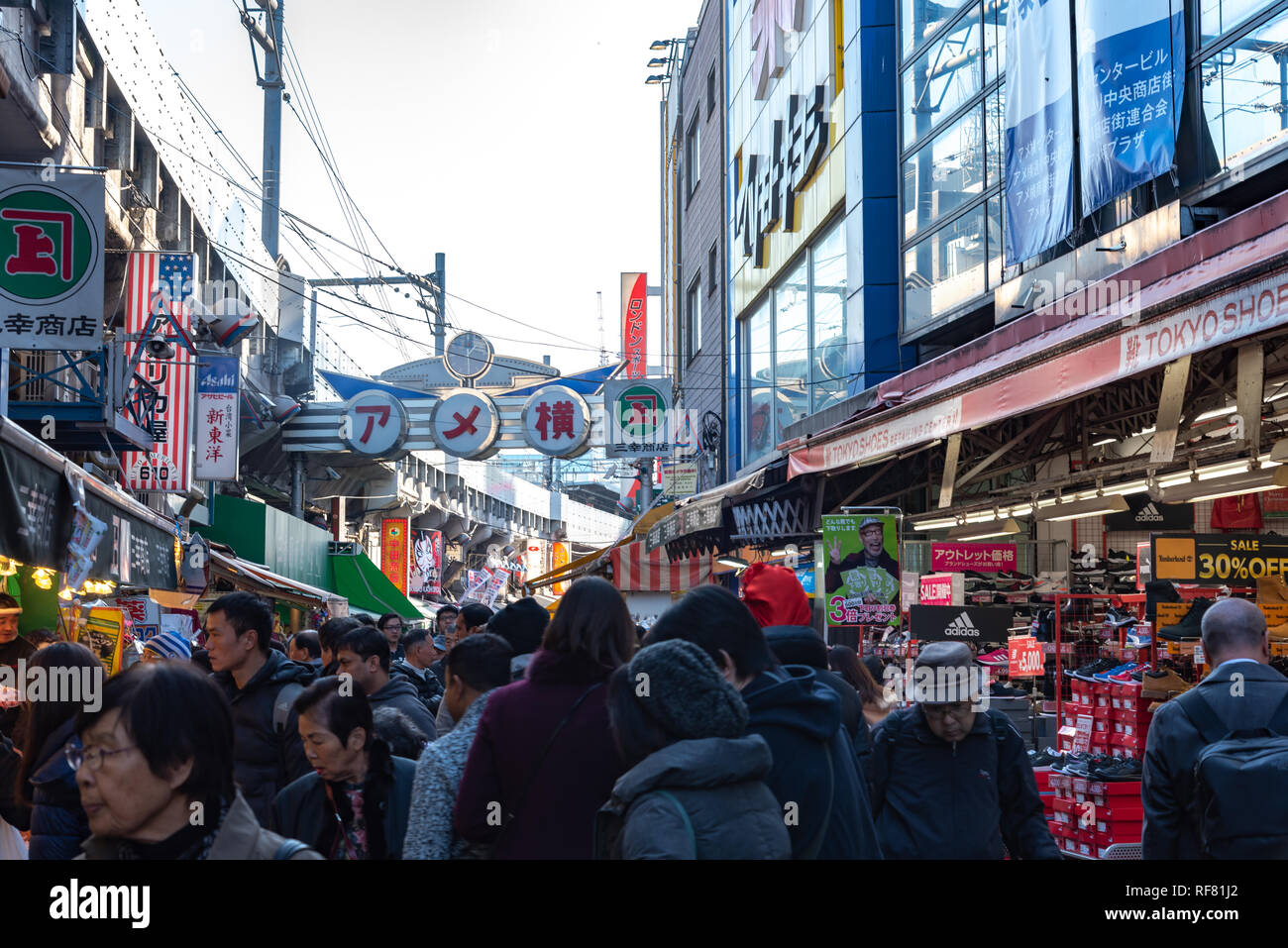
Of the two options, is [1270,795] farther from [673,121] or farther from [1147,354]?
[673,121]

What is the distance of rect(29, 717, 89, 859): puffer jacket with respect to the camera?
4.37 meters

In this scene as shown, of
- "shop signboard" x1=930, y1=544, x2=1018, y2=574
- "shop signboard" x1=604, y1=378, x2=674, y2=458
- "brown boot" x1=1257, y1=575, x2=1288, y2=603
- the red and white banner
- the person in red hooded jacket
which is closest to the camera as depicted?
the person in red hooded jacket

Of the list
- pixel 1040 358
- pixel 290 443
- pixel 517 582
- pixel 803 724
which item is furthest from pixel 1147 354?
pixel 517 582

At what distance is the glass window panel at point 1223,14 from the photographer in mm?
9984

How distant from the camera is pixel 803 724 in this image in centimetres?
357

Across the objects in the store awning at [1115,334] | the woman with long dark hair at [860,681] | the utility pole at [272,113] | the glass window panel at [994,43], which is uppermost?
the utility pole at [272,113]

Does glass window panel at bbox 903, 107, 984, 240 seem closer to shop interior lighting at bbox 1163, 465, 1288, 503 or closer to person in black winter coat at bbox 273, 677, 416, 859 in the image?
shop interior lighting at bbox 1163, 465, 1288, 503

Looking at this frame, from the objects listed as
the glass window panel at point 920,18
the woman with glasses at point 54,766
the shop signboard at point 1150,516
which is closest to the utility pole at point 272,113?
the glass window panel at point 920,18

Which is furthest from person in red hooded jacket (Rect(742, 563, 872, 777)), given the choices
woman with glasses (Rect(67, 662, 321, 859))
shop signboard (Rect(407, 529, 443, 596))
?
shop signboard (Rect(407, 529, 443, 596))

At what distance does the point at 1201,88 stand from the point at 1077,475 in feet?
11.4

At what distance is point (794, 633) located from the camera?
500 cm

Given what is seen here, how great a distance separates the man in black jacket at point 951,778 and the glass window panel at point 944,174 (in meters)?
11.5

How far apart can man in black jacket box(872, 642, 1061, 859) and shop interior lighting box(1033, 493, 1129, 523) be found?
25.1 ft

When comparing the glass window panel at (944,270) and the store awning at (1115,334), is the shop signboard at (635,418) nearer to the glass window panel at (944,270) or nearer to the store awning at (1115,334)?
the glass window panel at (944,270)
